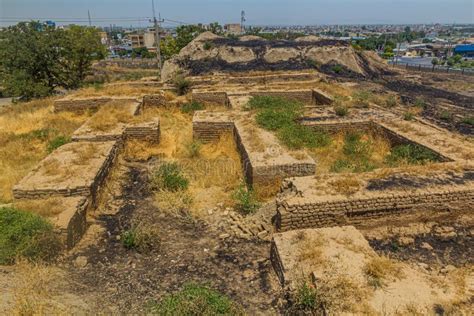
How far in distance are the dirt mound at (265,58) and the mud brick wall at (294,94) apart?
8.19 meters

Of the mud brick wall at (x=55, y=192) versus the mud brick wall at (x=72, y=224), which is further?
the mud brick wall at (x=55, y=192)

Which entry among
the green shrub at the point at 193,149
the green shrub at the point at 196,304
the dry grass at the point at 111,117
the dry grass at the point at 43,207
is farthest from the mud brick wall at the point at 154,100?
the green shrub at the point at 196,304

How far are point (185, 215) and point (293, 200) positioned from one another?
1803 mm

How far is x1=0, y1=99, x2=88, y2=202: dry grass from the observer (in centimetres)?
658

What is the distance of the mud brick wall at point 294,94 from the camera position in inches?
484

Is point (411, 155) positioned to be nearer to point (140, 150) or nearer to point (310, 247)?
point (310, 247)

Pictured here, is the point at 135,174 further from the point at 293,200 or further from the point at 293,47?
the point at 293,47

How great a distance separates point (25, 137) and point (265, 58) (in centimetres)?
1658

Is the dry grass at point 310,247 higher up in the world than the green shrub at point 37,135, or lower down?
lower down

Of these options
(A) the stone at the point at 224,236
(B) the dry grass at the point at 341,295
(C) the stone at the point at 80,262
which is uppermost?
(B) the dry grass at the point at 341,295

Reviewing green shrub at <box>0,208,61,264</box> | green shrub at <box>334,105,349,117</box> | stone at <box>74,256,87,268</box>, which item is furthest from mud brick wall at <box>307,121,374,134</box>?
green shrub at <box>0,208,61,264</box>

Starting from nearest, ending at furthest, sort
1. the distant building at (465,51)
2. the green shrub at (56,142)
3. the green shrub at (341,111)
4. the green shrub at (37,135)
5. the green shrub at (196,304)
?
the green shrub at (196,304), the green shrub at (56,142), the green shrub at (37,135), the green shrub at (341,111), the distant building at (465,51)

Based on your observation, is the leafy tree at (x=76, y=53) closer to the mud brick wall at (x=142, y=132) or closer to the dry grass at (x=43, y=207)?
the mud brick wall at (x=142, y=132)

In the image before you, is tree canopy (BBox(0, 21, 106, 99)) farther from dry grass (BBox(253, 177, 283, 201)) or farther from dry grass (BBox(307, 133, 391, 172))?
dry grass (BBox(253, 177, 283, 201))
